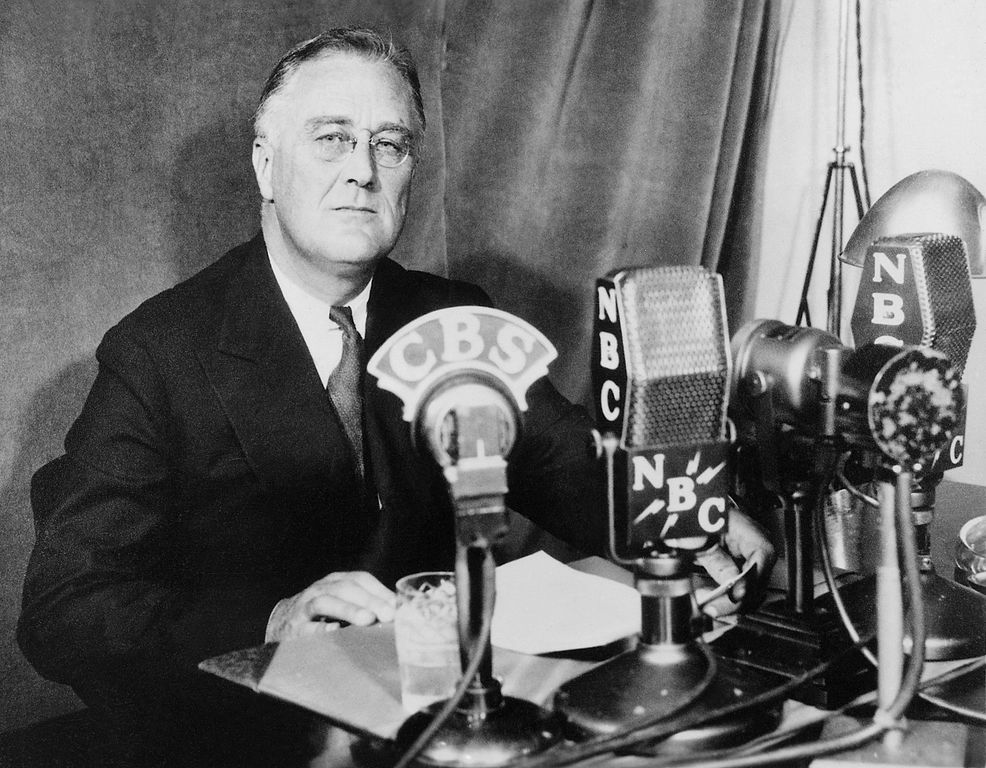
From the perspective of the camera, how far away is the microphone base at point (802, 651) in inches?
35.6

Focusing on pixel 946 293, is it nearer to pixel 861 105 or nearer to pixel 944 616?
pixel 944 616

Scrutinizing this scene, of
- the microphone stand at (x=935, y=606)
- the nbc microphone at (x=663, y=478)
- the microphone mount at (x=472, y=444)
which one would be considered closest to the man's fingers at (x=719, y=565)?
the microphone stand at (x=935, y=606)

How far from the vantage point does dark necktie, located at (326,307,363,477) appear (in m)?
1.68

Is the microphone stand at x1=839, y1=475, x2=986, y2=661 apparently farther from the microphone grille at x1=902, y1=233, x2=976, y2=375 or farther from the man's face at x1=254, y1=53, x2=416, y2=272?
the man's face at x1=254, y1=53, x2=416, y2=272

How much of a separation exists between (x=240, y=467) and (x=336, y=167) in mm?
542

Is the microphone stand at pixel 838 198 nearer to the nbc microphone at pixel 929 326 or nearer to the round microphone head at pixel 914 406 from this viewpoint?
the nbc microphone at pixel 929 326

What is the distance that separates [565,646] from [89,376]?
1216 millimetres

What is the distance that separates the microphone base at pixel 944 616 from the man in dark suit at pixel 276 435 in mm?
491

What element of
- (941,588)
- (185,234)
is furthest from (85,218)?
(941,588)

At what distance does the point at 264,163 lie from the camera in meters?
1.86

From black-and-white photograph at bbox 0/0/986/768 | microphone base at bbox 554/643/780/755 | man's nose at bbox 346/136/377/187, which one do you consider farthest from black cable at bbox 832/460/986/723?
man's nose at bbox 346/136/377/187

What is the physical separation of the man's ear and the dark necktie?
0.29m

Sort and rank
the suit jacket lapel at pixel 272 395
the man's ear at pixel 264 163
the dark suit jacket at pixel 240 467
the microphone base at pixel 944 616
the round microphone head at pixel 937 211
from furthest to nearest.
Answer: the man's ear at pixel 264 163
the suit jacket lapel at pixel 272 395
the dark suit jacket at pixel 240 467
the round microphone head at pixel 937 211
the microphone base at pixel 944 616

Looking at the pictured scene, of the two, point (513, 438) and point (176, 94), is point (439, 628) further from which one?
point (176, 94)
